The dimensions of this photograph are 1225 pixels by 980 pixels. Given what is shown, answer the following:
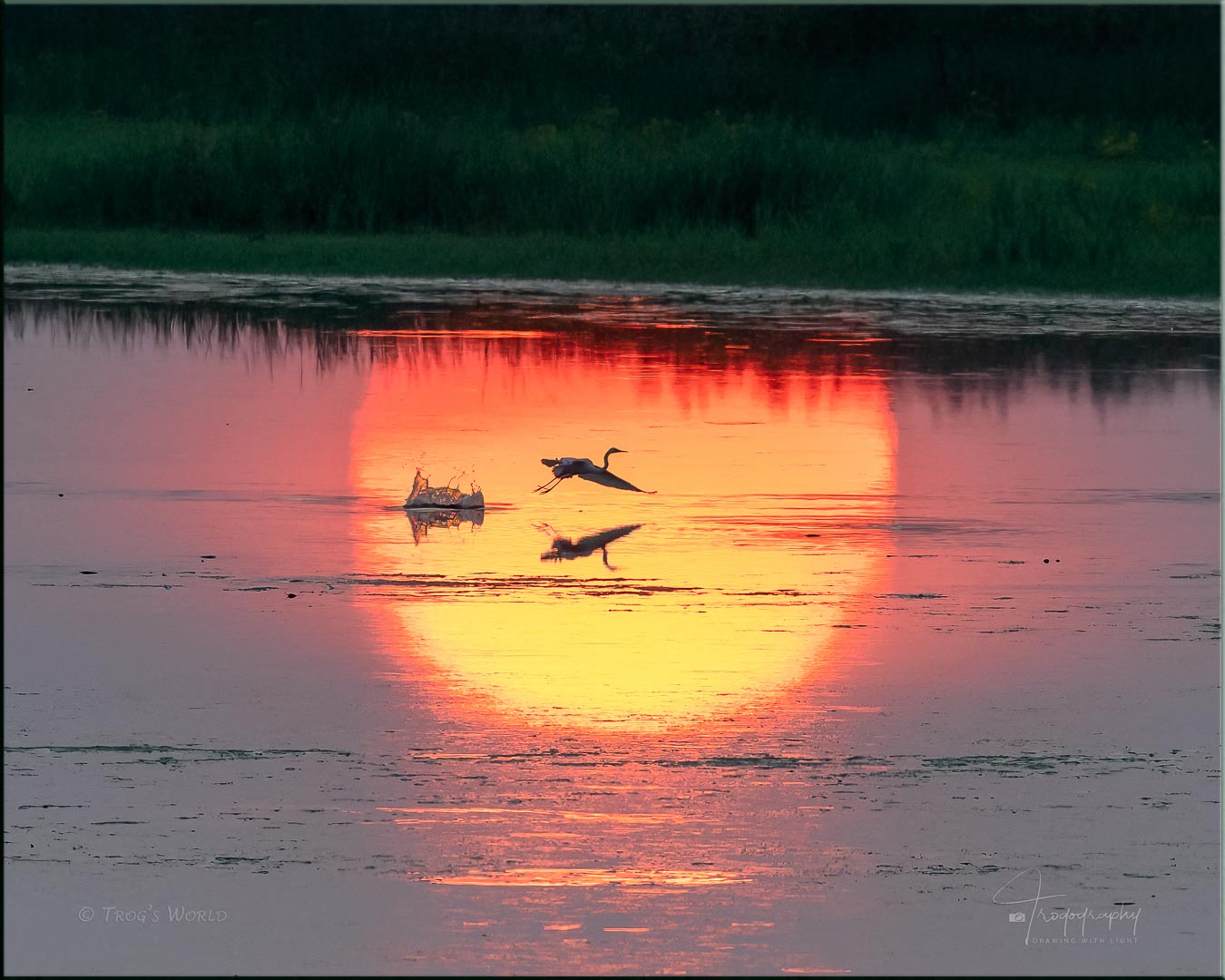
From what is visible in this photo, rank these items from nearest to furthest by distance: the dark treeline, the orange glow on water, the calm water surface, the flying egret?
the calm water surface
the orange glow on water
the flying egret
the dark treeline

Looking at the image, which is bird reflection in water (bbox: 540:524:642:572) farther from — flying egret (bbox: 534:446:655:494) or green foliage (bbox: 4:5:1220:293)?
green foliage (bbox: 4:5:1220:293)

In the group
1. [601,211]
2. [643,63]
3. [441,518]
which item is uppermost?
[643,63]

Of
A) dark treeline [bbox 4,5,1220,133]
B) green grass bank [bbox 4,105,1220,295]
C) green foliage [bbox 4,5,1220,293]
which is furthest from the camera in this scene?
dark treeline [bbox 4,5,1220,133]

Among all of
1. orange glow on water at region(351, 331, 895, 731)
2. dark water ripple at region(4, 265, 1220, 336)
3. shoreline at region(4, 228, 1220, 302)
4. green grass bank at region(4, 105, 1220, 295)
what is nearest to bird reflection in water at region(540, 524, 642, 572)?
orange glow on water at region(351, 331, 895, 731)

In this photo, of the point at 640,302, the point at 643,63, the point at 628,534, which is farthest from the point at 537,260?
the point at 643,63

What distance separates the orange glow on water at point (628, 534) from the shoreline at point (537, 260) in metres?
6.09

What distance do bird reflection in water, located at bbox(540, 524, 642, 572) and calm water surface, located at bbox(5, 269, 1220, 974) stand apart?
0.02m

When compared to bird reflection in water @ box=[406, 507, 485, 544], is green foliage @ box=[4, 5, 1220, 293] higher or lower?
higher

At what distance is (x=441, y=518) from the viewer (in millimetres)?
9969

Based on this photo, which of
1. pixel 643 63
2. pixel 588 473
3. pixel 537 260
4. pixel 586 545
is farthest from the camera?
pixel 643 63

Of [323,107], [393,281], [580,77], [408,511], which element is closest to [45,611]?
[408,511]

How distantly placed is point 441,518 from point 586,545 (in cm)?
85

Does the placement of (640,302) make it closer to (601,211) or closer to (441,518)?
(601,211)

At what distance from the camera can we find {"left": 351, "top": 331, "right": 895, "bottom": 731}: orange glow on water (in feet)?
23.6
